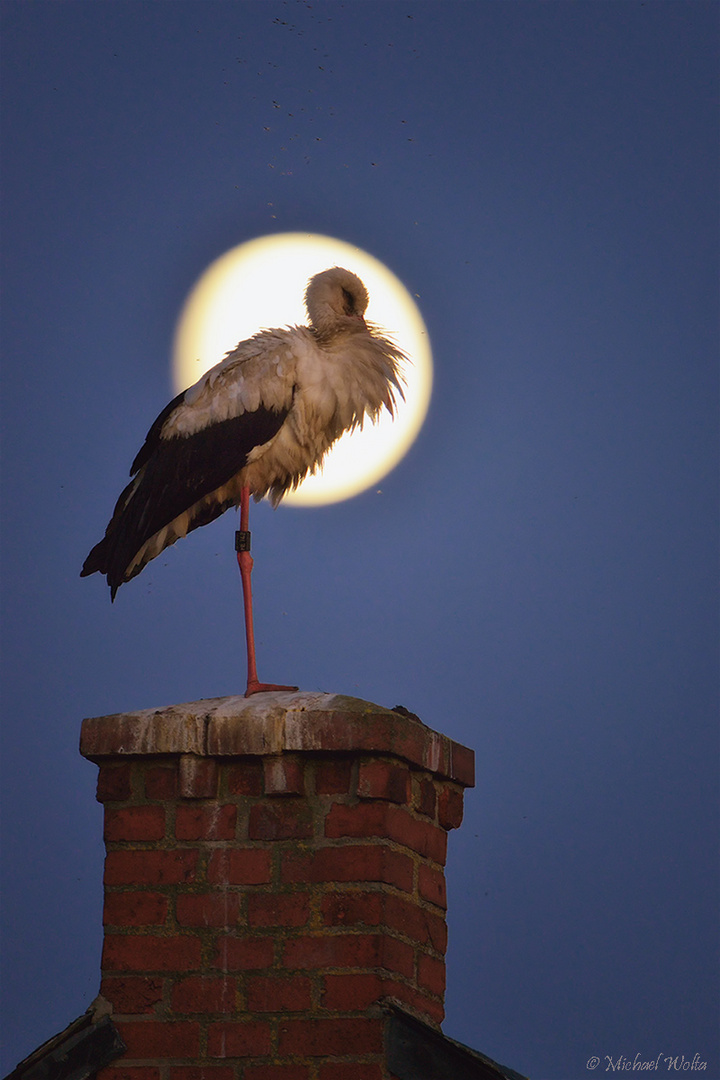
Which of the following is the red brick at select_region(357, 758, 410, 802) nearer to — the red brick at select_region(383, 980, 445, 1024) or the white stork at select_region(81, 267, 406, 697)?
the red brick at select_region(383, 980, 445, 1024)

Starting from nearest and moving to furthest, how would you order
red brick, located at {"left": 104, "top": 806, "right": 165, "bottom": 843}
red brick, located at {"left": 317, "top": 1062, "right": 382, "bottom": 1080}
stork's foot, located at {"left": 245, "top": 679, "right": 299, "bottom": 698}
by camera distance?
red brick, located at {"left": 317, "top": 1062, "right": 382, "bottom": 1080}, red brick, located at {"left": 104, "top": 806, "right": 165, "bottom": 843}, stork's foot, located at {"left": 245, "top": 679, "right": 299, "bottom": 698}

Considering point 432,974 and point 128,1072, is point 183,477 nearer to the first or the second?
point 432,974

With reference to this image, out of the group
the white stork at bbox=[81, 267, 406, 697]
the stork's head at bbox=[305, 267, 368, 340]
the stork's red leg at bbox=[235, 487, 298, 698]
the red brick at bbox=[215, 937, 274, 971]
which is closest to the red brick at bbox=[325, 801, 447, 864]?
the red brick at bbox=[215, 937, 274, 971]

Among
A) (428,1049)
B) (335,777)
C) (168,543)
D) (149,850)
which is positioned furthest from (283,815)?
(168,543)

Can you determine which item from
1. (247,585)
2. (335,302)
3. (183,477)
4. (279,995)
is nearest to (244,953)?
(279,995)

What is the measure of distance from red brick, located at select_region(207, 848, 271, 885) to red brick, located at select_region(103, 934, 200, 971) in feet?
0.58

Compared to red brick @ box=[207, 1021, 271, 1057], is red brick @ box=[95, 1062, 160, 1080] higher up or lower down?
lower down

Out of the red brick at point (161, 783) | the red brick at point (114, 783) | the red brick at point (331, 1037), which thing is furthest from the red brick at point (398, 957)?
the red brick at point (114, 783)

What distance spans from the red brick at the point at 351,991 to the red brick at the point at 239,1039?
0.57 ft

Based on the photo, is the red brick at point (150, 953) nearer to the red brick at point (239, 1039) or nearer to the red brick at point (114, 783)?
the red brick at point (239, 1039)

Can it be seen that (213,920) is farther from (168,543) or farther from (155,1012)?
(168,543)

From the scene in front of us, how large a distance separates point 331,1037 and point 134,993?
0.55 m

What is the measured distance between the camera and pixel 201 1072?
345 cm

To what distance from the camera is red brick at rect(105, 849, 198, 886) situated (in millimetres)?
3623
